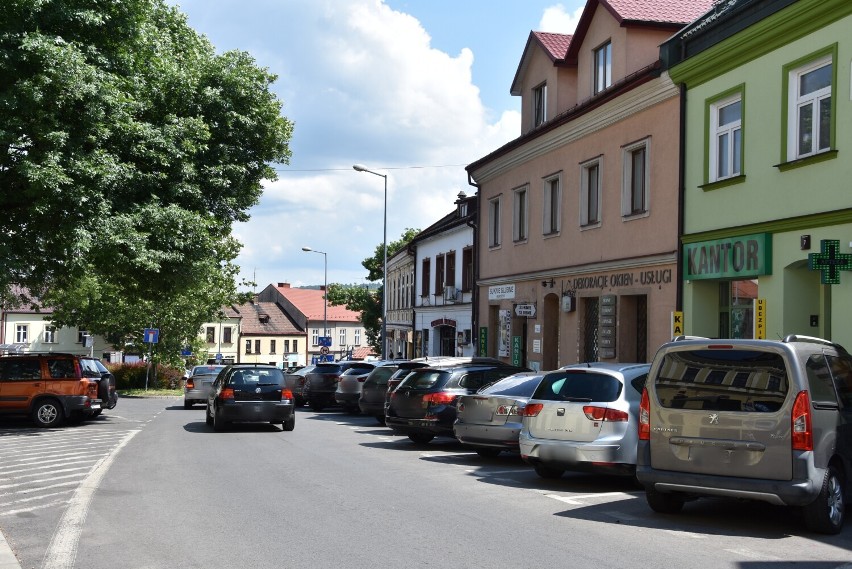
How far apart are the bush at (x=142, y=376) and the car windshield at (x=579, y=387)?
1818 inches

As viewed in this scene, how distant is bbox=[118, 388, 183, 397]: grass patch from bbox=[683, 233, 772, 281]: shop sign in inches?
1448

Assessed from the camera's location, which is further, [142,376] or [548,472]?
[142,376]

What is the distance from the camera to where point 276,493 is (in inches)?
437

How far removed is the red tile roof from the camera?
110m

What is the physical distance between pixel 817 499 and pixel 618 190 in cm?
1473

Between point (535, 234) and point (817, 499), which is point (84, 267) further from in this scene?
point (817, 499)

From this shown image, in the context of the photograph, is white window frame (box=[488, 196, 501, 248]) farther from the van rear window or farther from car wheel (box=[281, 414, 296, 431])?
the van rear window

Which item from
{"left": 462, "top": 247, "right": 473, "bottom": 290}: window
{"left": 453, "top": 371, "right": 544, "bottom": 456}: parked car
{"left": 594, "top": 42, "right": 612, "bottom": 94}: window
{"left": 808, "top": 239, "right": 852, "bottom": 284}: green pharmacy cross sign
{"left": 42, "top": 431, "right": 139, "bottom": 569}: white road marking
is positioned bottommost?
{"left": 42, "top": 431, "right": 139, "bottom": 569}: white road marking

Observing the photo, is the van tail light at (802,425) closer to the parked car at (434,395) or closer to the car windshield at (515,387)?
the car windshield at (515,387)

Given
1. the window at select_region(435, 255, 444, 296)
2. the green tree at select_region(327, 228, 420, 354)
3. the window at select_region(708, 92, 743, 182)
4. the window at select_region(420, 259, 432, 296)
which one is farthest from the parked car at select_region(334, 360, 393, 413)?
the green tree at select_region(327, 228, 420, 354)

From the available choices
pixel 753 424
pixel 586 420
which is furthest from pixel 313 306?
pixel 753 424

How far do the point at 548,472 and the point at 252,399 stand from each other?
31.2ft

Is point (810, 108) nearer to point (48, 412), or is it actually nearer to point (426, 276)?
point (48, 412)

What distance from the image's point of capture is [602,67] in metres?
24.5
